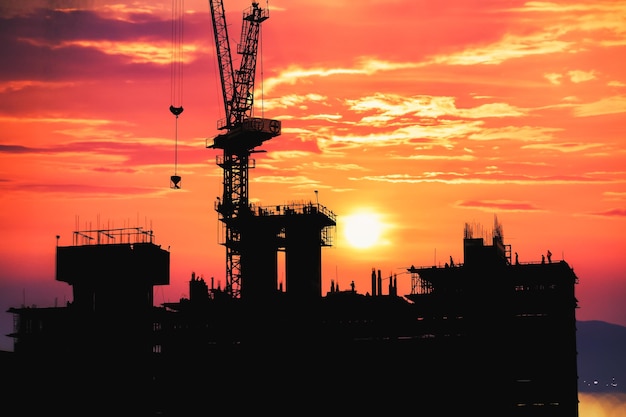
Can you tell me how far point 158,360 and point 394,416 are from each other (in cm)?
4414

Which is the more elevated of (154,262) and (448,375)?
(154,262)

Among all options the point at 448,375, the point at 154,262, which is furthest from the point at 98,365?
the point at 448,375

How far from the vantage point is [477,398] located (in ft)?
610

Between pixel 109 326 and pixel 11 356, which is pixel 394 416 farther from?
pixel 11 356

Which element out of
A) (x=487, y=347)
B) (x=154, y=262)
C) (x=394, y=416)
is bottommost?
(x=394, y=416)

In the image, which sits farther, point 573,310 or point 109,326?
point 573,310

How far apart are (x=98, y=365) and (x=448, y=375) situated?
61.2 metres

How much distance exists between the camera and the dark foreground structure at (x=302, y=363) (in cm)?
18412

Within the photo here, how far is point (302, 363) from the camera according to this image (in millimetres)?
199875

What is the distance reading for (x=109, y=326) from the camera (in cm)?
18512

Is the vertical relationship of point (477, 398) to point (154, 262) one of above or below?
below

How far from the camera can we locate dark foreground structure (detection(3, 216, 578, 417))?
184 meters

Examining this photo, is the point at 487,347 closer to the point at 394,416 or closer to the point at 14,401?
the point at 394,416

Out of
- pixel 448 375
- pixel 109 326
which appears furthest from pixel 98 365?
pixel 448 375
